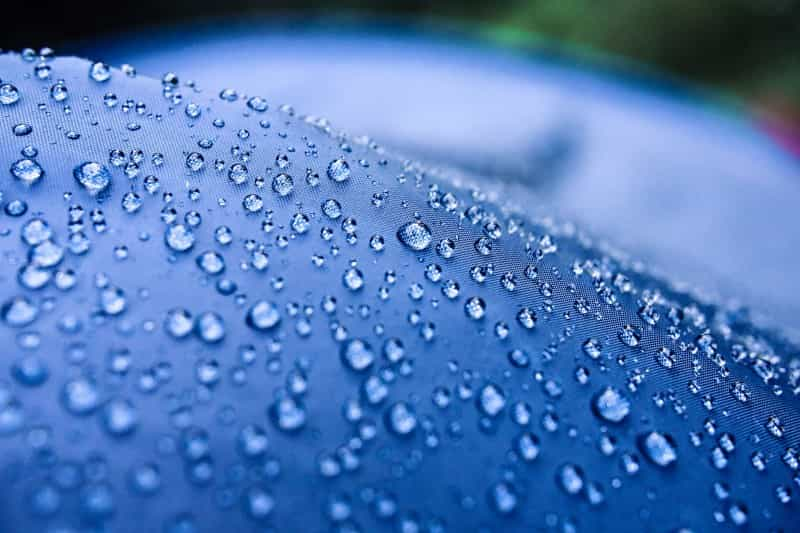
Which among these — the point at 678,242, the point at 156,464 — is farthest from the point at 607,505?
the point at 678,242

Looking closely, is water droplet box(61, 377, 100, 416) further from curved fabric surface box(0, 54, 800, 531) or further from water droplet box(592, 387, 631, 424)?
water droplet box(592, 387, 631, 424)

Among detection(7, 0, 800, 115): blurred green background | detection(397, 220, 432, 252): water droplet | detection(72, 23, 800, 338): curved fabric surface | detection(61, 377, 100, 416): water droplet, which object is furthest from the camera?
detection(7, 0, 800, 115): blurred green background

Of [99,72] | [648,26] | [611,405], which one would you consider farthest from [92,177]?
[648,26]

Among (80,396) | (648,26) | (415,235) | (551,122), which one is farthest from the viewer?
(648,26)

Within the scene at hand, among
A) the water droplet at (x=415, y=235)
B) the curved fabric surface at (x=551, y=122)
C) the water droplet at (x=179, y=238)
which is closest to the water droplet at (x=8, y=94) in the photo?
the water droplet at (x=179, y=238)

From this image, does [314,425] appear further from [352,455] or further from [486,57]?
[486,57]

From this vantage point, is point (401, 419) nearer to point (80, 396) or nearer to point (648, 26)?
point (80, 396)

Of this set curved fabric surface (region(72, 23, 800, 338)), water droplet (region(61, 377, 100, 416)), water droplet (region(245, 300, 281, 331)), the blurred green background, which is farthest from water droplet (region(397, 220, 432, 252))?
the blurred green background

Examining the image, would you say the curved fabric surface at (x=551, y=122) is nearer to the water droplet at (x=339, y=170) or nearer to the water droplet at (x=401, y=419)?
the water droplet at (x=339, y=170)
